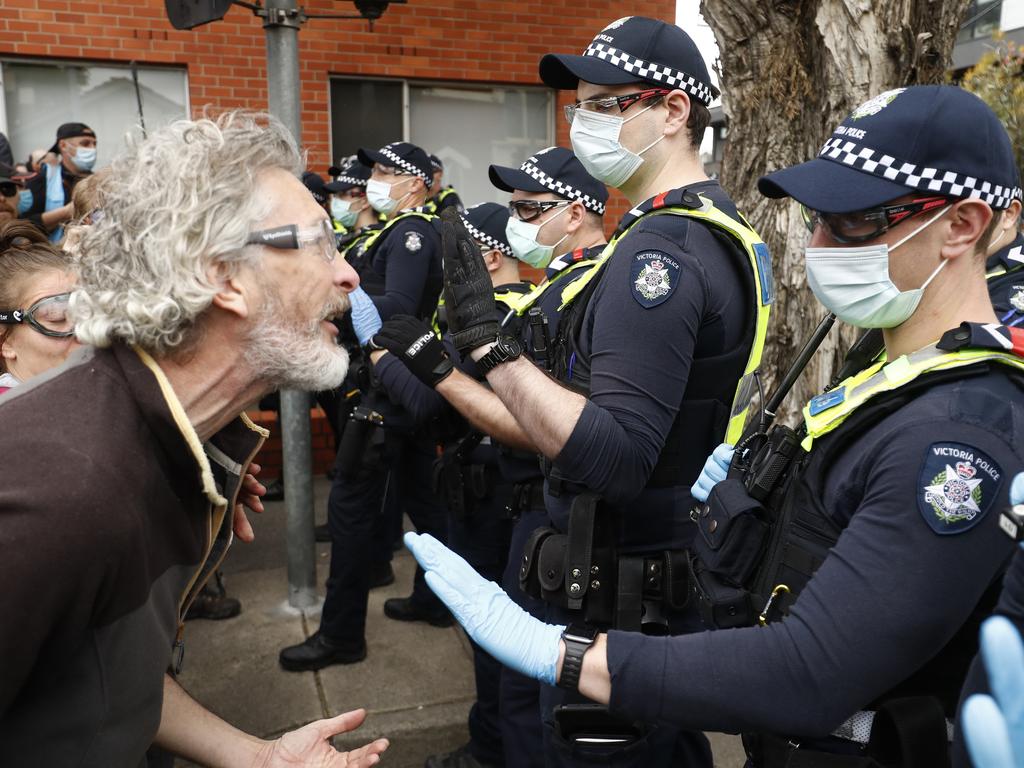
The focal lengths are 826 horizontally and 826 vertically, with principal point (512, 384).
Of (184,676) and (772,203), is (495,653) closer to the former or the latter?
(184,676)

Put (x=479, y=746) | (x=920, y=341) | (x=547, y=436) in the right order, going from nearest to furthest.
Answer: (x=920, y=341) < (x=547, y=436) < (x=479, y=746)

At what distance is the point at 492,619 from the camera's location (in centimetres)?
145

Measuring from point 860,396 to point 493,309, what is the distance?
1001 millimetres

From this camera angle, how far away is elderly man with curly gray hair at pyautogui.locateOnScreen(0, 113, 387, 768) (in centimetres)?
120

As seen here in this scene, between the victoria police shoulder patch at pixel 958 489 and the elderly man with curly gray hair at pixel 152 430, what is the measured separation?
1.12 m

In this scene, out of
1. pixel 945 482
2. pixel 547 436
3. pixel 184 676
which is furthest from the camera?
Result: pixel 184 676

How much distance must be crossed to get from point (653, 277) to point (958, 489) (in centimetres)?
92

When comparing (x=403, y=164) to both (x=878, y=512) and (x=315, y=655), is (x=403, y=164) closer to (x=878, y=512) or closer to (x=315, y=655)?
(x=315, y=655)

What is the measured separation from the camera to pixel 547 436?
6.33 ft

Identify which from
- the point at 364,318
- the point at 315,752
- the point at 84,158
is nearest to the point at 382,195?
the point at 364,318

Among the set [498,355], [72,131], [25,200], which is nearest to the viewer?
[498,355]

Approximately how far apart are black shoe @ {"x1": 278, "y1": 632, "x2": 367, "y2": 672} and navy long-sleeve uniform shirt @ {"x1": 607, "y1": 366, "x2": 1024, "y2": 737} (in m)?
3.01

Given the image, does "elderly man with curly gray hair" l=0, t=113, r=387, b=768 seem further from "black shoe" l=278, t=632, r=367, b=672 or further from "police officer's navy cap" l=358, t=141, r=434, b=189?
"police officer's navy cap" l=358, t=141, r=434, b=189

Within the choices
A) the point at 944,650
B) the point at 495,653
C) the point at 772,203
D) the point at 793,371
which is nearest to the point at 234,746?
the point at 495,653
